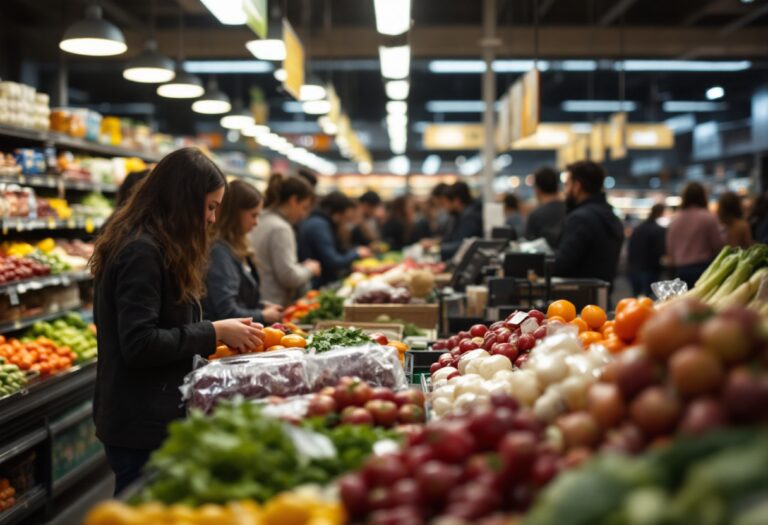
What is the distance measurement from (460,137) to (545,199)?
9789mm

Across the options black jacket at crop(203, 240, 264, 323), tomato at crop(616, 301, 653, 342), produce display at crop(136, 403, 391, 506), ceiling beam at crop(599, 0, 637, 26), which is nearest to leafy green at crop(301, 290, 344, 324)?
black jacket at crop(203, 240, 264, 323)

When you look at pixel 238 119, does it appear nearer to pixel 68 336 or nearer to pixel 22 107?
pixel 22 107

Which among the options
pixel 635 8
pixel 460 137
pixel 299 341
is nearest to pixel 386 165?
pixel 460 137

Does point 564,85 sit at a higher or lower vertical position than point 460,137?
higher

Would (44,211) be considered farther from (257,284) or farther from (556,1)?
(556,1)

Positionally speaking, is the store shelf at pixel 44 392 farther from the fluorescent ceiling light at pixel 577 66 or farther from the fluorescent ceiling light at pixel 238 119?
the fluorescent ceiling light at pixel 577 66

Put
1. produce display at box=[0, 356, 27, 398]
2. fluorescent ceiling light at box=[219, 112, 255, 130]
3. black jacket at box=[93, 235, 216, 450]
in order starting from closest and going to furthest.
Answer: black jacket at box=[93, 235, 216, 450]
produce display at box=[0, 356, 27, 398]
fluorescent ceiling light at box=[219, 112, 255, 130]

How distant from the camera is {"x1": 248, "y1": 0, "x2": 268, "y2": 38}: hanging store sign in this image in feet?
17.4

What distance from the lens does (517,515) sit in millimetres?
1643

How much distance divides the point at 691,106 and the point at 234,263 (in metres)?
23.0

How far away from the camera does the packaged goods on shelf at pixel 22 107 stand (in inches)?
220

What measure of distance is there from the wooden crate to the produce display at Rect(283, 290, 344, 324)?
11 centimetres

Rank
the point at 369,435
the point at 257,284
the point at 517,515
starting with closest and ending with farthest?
the point at 517,515
the point at 369,435
the point at 257,284

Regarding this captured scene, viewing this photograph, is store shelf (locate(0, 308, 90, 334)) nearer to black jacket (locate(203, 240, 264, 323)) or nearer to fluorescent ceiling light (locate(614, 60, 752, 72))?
black jacket (locate(203, 240, 264, 323))
